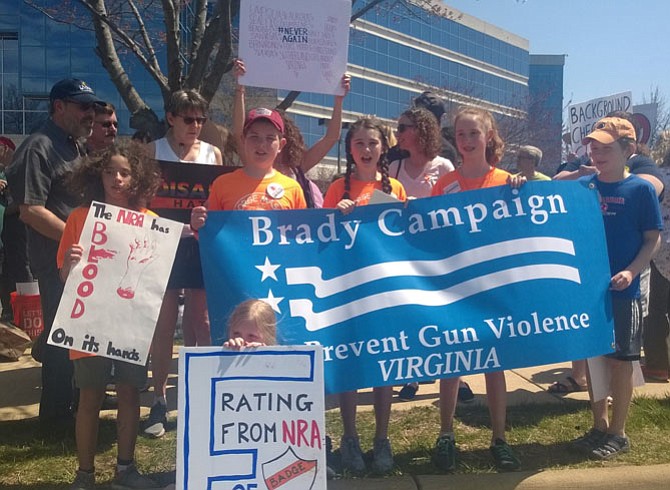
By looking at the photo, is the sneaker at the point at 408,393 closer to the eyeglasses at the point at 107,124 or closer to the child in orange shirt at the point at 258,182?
the child in orange shirt at the point at 258,182

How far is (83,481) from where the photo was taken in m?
3.26

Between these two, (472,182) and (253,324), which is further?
(472,182)

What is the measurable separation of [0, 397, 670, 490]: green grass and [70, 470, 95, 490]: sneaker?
240mm

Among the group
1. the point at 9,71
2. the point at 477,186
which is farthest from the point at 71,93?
the point at 9,71

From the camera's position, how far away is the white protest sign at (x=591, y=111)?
7.83 m

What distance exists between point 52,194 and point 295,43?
1.68 m

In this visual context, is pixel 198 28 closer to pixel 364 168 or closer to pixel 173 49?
pixel 173 49

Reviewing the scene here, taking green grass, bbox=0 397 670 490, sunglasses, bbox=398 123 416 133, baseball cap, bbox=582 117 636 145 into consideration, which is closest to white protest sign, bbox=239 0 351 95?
sunglasses, bbox=398 123 416 133

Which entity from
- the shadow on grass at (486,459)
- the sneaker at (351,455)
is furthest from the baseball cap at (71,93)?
the shadow on grass at (486,459)

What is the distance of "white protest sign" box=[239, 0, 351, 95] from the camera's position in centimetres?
407

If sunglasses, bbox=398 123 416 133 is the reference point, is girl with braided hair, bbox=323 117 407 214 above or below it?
below

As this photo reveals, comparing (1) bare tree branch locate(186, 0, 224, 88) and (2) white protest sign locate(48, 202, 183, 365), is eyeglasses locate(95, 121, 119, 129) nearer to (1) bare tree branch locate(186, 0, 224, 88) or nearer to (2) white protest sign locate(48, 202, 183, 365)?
(2) white protest sign locate(48, 202, 183, 365)

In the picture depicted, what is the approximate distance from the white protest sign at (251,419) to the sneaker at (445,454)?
1218mm

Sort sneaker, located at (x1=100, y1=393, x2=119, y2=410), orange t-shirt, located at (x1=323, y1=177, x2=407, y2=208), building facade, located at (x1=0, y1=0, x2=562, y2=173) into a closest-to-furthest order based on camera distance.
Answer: orange t-shirt, located at (x1=323, y1=177, x2=407, y2=208) < sneaker, located at (x1=100, y1=393, x2=119, y2=410) < building facade, located at (x1=0, y1=0, x2=562, y2=173)
